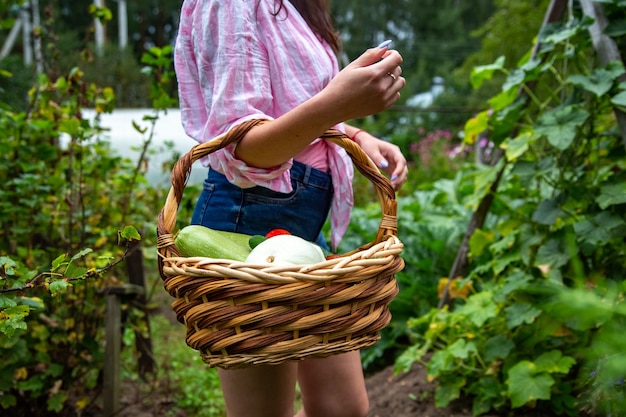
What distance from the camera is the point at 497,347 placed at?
241 cm

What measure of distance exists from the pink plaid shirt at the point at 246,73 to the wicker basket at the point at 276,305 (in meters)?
0.28

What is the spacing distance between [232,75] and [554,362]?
1.61 metres

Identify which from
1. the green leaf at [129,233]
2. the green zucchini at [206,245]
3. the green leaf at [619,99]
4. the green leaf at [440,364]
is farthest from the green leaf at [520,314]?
the green leaf at [129,233]

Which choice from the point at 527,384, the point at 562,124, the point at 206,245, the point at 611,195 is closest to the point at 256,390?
the point at 206,245

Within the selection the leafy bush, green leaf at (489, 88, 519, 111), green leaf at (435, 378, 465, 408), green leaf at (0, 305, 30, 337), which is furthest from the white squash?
green leaf at (489, 88, 519, 111)

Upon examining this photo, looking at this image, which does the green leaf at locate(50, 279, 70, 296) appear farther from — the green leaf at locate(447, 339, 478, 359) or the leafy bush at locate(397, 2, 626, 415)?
the green leaf at locate(447, 339, 478, 359)

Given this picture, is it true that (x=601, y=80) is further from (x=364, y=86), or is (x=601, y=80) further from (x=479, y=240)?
(x=364, y=86)

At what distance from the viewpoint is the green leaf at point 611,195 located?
2.02m

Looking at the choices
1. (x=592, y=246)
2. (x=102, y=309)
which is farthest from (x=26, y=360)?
(x=592, y=246)

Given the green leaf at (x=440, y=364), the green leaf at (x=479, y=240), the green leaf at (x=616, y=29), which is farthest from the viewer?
the green leaf at (x=479, y=240)

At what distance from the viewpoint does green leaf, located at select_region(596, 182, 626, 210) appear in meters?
2.02

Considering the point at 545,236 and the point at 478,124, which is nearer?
the point at 545,236

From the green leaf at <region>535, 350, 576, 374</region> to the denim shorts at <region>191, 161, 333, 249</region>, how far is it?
1226 mm

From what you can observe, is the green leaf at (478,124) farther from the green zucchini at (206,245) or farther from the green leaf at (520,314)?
the green zucchini at (206,245)
